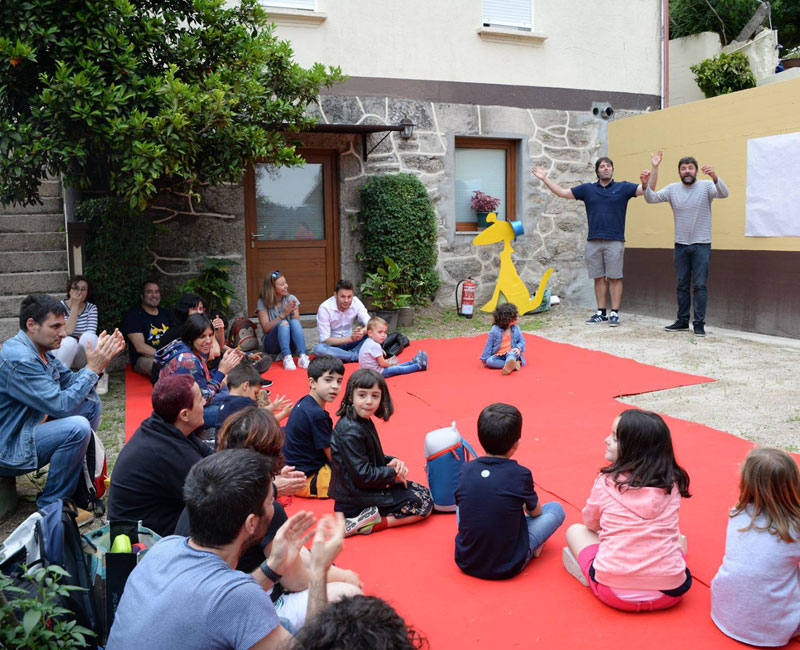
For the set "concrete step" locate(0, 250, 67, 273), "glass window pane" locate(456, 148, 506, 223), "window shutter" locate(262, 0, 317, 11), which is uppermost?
"window shutter" locate(262, 0, 317, 11)

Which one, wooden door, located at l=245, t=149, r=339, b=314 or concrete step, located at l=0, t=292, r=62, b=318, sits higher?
wooden door, located at l=245, t=149, r=339, b=314

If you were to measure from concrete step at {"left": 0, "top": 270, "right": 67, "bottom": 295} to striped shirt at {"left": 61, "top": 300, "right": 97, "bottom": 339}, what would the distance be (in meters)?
0.90

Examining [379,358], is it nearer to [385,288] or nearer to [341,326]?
[341,326]

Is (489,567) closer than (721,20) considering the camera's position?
Yes

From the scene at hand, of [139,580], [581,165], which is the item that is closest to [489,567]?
[139,580]


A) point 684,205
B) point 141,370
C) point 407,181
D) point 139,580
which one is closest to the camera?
point 139,580

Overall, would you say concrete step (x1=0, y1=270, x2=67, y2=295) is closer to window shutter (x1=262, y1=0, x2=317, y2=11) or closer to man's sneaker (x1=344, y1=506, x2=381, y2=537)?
window shutter (x1=262, y1=0, x2=317, y2=11)

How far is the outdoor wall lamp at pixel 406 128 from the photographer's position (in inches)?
381

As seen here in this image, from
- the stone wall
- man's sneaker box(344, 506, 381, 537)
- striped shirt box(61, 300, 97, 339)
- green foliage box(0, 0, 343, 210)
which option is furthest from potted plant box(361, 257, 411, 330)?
Result: man's sneaker box(344, 506, 381, 537)

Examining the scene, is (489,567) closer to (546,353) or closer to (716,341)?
(546,353)

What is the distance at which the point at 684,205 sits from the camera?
8508 millimetres

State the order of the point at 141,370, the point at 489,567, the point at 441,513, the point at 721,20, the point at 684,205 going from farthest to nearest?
the point at 721,20
the point at 684,205
the point at 141,370
the point at 441,513
the point at 489,567

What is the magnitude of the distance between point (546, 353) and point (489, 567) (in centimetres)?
502

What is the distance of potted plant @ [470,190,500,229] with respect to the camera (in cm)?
1062
